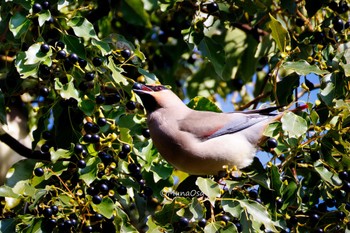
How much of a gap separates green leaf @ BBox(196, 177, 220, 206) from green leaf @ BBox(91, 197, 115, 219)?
1.53 ft

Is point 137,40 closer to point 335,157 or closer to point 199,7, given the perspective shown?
point 199,7

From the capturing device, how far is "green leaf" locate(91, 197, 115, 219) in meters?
4.55

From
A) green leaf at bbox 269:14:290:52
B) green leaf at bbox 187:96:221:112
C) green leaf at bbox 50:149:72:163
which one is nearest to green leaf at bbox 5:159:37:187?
green leaf at bbox 50:149:72:163

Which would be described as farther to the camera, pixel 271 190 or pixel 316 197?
pixel 316 197

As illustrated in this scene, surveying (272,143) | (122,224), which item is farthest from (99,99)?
(272,143)

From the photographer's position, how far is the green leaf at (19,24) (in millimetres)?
4874

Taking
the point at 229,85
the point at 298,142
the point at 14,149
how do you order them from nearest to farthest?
the point at 298,142, the point at 14,149, the point at 229,85

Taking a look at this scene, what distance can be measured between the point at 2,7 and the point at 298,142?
1.82 m

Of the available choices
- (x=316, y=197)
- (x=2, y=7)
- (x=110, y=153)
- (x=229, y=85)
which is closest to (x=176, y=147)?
(x=110, y=153)

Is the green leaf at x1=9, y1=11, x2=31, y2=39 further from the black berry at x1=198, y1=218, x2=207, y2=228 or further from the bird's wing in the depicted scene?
the black berry at x1=198, y1=218, x2=207, y2=228

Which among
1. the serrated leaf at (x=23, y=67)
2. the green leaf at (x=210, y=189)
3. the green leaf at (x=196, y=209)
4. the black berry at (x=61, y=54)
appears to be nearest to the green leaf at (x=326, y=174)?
the green leaf at (x=210, y=189)

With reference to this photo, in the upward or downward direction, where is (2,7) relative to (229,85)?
upward

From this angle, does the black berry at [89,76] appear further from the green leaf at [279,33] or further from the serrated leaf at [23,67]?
the green leaf at [279,33]

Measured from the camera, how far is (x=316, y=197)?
4988mm
